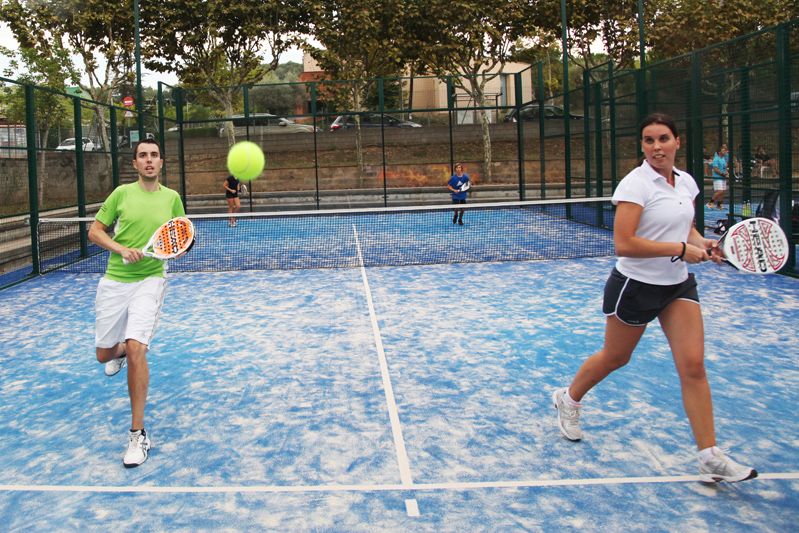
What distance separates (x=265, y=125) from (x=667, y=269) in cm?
2165

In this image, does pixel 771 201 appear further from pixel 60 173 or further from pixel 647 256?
pixel 60 173

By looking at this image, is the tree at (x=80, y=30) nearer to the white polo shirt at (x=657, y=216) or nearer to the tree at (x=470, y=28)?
the tree at (x=470, y=28)

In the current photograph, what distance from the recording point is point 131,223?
4.73m

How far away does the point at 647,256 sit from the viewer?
3.71 m

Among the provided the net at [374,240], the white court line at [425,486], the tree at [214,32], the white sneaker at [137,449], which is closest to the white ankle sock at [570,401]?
the white court line at [425,486]

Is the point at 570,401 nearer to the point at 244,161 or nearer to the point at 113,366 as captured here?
the point at 113,366

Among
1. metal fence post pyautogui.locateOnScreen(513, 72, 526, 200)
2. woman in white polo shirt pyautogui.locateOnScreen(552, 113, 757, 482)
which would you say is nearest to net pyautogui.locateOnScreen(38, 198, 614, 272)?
metal fence post pyautogui.locateOnScreen(513, 72, 526, 200)

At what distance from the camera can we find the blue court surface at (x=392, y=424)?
3592 millimetres

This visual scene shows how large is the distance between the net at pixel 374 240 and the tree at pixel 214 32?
31.9ft

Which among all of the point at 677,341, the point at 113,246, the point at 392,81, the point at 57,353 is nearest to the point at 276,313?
the point at 57,353

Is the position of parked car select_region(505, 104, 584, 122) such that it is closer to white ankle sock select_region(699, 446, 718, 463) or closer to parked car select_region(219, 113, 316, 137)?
parked car select_region(219, 113, 316, 137)

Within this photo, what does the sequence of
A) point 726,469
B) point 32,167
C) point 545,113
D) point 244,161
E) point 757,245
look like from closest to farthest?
1. point 726,469
2. point 757,245
3. point 244,161
4. point 32,167
5. point 545,113

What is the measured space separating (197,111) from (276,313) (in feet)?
56.2

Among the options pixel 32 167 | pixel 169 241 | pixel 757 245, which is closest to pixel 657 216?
pixel 757 245
